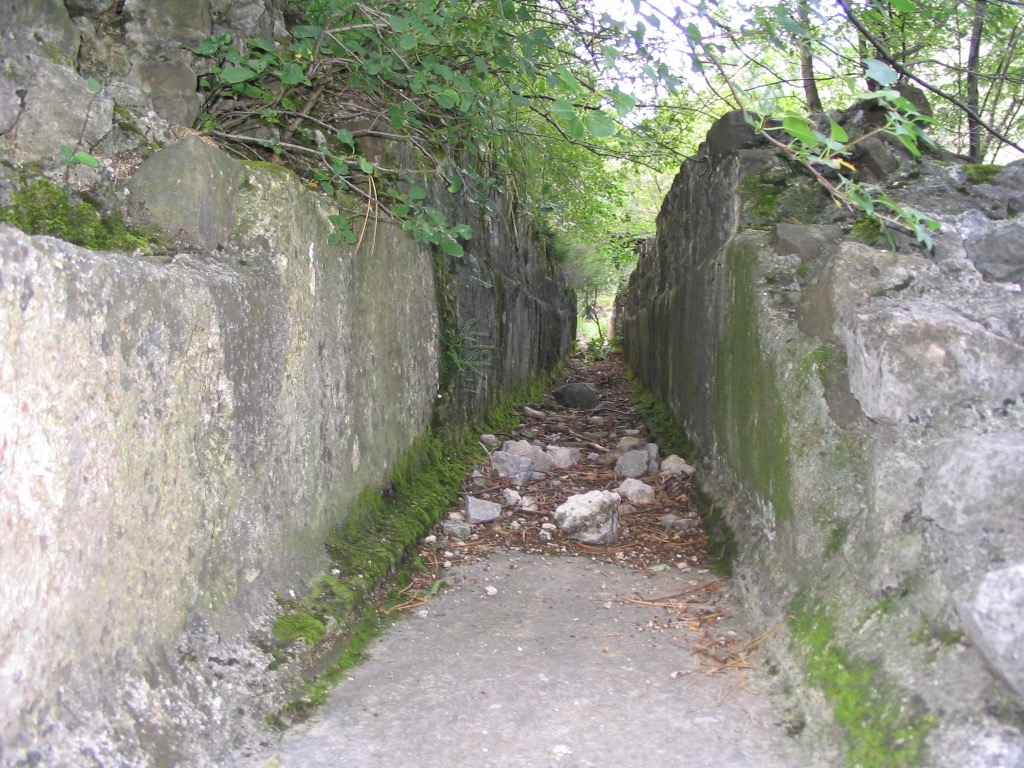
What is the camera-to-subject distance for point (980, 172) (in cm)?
327

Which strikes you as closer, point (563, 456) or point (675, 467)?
point (675, 467)

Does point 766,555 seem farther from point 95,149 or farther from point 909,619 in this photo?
point 95,149

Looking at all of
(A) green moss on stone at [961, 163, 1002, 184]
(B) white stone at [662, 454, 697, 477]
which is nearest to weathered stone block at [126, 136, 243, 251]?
(B) white stone at [662, 454, 697, 477]

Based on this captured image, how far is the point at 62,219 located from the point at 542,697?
1693 mm

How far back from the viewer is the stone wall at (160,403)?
1.50 metres

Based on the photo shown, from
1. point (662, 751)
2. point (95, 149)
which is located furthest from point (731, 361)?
point (95, 149)

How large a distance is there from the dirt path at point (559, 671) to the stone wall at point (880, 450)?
7.2 inches

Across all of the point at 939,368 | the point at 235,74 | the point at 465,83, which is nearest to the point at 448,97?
the point at 465,83

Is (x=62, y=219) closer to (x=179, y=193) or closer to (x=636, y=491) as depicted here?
(x=179, y=193)

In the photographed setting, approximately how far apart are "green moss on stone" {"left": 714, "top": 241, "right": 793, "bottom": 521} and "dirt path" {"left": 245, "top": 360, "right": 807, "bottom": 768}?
403mm

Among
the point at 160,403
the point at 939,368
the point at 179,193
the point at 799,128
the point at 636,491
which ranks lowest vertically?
the point at 636,491

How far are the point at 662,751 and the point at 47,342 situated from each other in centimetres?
154

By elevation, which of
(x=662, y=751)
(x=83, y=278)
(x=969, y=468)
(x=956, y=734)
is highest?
(x=83, y=278)

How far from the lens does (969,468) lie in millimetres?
1855
